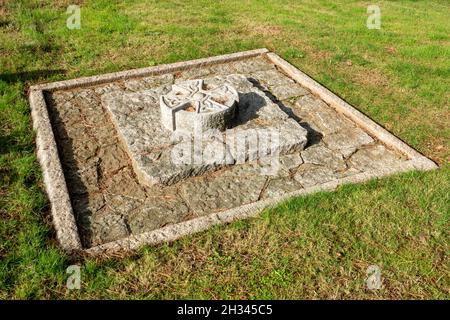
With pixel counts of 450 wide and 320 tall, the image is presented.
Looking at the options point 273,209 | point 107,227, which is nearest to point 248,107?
point 273,209

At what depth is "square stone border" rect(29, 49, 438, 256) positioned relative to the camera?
332 centimetres

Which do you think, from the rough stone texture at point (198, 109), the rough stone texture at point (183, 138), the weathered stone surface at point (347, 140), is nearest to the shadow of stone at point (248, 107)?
the rough stone texture at point (183, 138)

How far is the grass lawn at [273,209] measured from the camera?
303cm

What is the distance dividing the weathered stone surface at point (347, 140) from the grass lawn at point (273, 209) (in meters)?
0.42

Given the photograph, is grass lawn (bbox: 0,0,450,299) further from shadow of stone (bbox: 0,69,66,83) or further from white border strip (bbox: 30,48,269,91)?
white border strip (bbox: 30,48,269,91)

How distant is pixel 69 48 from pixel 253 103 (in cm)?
339

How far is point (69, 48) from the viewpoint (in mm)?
6641

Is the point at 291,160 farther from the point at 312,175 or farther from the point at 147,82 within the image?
the point at 147,82

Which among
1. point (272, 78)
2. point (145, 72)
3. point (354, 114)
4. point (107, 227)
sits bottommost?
point (107, 227)

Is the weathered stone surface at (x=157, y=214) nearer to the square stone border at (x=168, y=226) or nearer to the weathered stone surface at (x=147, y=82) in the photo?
the square stone border at (x=168, y=226)

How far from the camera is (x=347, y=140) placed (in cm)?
474

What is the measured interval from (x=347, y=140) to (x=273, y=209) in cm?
161

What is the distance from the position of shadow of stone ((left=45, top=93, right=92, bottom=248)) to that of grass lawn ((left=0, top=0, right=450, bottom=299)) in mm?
241

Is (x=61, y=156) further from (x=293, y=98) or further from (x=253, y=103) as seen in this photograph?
(x=293, y=98)
